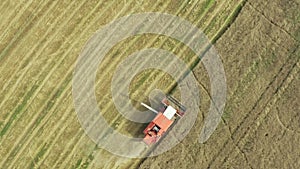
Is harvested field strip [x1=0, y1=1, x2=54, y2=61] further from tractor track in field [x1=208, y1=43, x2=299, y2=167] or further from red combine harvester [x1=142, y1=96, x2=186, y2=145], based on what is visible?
tractor track in field [x1=208, y1=43, x2=299, y2=167]

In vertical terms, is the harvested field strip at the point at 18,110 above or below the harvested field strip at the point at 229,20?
below

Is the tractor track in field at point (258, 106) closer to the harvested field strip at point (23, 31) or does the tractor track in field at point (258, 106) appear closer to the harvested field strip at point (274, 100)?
the harvested field strip at point (274, 100)

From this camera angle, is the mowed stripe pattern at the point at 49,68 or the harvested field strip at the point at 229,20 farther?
the harvested field strip at the point at 229,20

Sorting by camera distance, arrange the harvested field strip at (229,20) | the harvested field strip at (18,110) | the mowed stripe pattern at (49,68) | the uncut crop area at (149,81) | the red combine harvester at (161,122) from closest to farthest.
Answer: the red combine harvester at (161,122) → the uncut crop area at (149,81) → the mowed stripe pattern at (49,68) → the harvested field strip at (18,110) → the harvested field strip at (229,20)

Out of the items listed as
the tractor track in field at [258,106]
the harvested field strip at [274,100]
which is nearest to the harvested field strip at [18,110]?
the tractor track in field at [258,106]

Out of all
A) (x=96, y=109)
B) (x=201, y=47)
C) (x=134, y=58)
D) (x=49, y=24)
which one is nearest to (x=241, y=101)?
(x=201, y=47)

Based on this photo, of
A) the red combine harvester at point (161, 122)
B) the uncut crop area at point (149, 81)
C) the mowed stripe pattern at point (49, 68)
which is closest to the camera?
the red combine harvester at point (161, 122)

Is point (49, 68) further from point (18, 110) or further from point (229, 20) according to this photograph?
point (229, 20)

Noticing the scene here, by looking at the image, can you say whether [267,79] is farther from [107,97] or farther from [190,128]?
[107,97]
